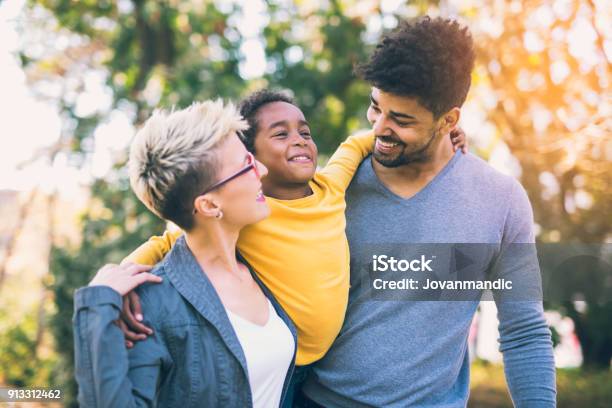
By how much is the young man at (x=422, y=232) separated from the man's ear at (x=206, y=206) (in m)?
0.61

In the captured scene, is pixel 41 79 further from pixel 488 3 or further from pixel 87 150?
pixel 488 3

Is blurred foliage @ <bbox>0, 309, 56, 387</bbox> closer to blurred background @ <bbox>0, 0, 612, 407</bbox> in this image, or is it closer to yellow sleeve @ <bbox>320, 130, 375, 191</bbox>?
blurred background @ <bbox>0, 0, 612, 407</bbox>

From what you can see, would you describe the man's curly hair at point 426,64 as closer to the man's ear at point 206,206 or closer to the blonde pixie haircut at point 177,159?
the blonde pixie haircut at point 177,159

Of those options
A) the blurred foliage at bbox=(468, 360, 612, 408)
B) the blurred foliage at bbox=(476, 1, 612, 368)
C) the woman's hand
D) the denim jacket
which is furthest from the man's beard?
the blurred foliage at bbox=(468, 360, 612, 408)

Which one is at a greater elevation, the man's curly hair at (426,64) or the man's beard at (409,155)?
the man's curly hair at (426,64)

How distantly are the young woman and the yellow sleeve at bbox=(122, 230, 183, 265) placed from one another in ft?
0.53

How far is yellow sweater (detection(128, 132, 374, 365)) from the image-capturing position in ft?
6.43

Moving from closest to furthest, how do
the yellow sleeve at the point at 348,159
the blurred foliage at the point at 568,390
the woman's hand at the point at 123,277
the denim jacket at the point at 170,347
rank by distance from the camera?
the denim jacket at the point at 170,347 < the woman's hand at the point at 123,277 < the yellow sleeve at the point at 348,159 < the blurred foliage at the point at 568,390

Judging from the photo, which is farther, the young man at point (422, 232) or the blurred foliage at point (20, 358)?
the blurred foliage at point (20, 358)

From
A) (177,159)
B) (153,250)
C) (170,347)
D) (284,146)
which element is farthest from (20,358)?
(177,159)

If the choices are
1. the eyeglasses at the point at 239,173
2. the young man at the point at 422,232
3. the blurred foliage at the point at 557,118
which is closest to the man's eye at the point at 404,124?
the young man at the point at 422,232

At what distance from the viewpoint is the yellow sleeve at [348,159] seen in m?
2.30

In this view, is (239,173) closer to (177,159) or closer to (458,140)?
(177,159)

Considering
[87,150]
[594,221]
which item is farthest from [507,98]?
[87,150]
